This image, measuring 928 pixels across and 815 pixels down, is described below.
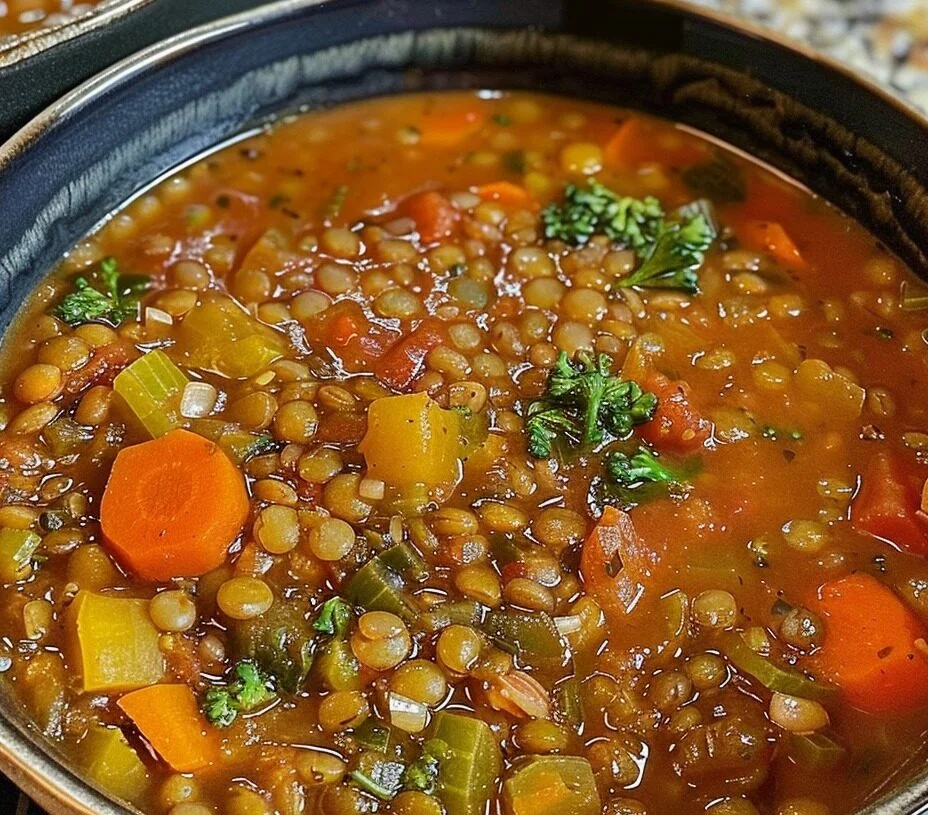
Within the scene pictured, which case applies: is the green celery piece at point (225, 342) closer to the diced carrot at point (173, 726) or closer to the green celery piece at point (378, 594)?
the green celery piece at point (378, 594)

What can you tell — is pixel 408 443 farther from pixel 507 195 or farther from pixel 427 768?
pixel 507 195

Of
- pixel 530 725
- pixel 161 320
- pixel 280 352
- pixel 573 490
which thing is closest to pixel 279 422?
pixel 280 352

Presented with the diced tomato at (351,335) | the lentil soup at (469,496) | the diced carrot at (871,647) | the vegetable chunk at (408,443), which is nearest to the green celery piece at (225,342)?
the lentil soup at (469,496)

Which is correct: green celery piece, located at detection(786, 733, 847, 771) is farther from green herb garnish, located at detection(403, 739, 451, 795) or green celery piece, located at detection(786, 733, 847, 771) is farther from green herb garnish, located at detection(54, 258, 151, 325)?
green herb garnish, located at detection(54, 258, 151, 325)

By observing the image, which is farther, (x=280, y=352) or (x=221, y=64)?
(x=221, y=64)

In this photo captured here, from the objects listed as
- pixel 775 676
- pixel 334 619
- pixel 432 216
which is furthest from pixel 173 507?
pixel 775 676

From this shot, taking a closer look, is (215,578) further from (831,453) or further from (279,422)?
(831,453)
